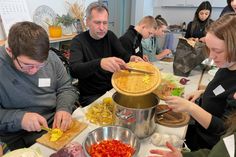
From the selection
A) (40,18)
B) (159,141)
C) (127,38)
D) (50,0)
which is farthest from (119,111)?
(50,0)

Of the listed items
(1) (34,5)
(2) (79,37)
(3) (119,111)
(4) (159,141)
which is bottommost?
(4) (159,141)

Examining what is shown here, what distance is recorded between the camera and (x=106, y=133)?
105cm

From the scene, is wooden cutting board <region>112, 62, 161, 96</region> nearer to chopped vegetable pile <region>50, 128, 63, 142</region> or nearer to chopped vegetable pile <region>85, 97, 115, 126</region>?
chopped vegetable pile <region>85, 97, 115, 126</region>

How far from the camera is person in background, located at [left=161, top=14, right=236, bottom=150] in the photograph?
114 cm

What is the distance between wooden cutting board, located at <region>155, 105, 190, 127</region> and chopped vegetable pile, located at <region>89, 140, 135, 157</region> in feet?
1.07

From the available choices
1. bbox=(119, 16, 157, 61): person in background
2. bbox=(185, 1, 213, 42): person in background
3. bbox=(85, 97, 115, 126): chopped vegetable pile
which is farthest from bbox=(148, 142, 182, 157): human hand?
bbox=(185, 1, 213, 42): person in background

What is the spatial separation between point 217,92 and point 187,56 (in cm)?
82

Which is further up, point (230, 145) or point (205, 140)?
point (230, 145)

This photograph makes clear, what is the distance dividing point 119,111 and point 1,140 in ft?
2.48

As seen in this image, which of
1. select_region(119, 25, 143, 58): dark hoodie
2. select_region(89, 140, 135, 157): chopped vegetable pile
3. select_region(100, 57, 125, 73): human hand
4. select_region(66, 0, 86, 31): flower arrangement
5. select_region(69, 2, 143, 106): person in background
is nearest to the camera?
select_region(89, 140, 135, 157): chopped vegetable pile

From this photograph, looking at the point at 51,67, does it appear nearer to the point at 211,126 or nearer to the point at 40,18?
the point at 211,126

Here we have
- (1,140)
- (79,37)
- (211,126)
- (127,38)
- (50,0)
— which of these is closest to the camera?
(211,126)

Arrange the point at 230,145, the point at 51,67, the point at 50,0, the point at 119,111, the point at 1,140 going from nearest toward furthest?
the point at 230,145 → the point at 119,111 → the point at 1,140 → the point at 51,67 → the point at 50,0

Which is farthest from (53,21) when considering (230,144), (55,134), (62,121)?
(230,144)
